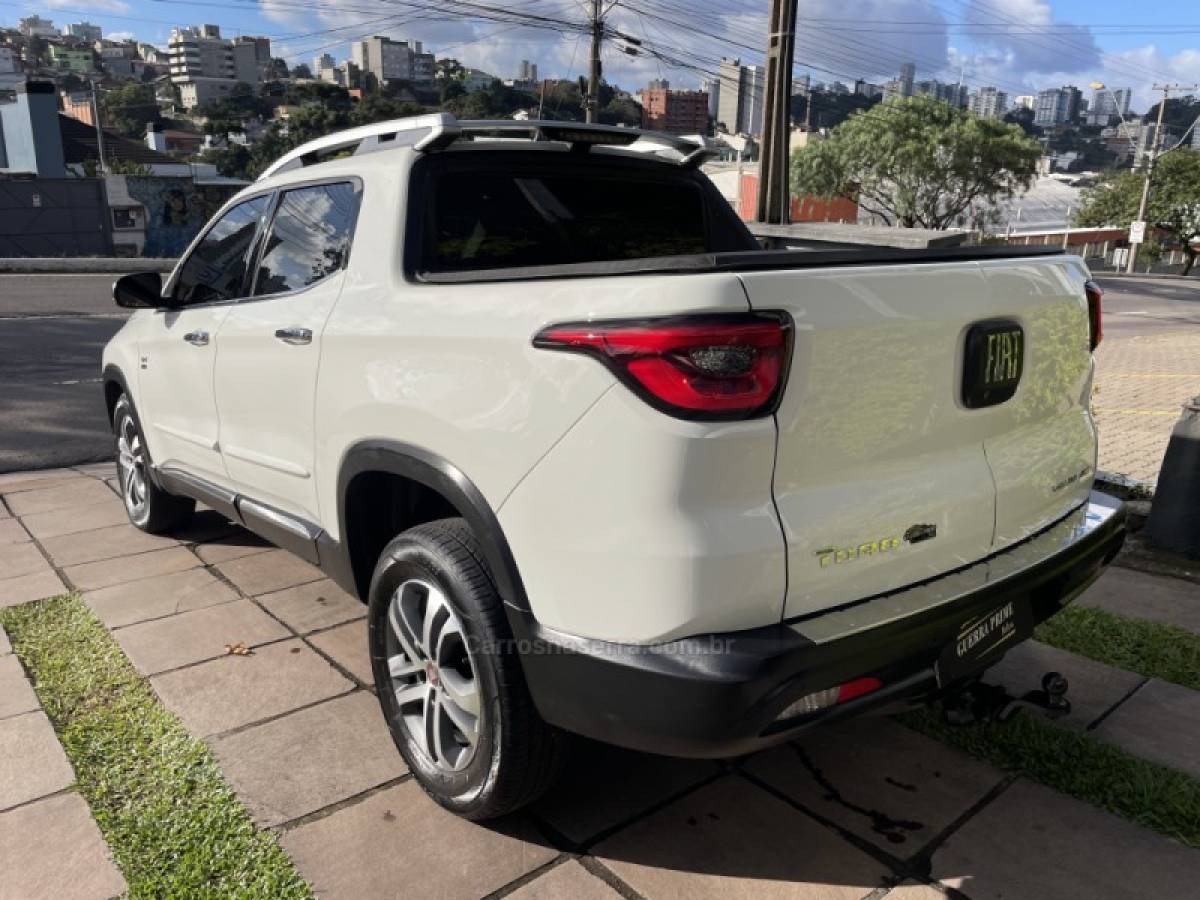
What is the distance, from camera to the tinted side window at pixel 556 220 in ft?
9.78

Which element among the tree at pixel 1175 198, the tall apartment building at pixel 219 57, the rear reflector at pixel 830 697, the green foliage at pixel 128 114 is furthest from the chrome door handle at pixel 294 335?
the tall apartment building at pixel 219 57

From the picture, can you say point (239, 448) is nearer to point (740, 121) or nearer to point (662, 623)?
point (662, 623)

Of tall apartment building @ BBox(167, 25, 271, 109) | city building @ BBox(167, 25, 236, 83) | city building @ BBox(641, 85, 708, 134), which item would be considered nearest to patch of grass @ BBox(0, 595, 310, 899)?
city building @ BBox(641, 85, 708, 134)

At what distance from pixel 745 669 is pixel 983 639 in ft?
2.75

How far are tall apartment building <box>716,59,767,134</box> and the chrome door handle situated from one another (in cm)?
789

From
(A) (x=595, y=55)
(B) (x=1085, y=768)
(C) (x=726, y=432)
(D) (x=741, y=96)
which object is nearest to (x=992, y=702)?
(B) (x=1085, y=768)

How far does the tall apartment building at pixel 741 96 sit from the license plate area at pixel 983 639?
8401mm

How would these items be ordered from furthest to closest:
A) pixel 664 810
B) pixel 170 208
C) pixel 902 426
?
pixel 170 208 < pixel 664 810 < pixel 902 426

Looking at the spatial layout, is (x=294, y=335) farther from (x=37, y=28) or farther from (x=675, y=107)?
(x=37, y=28)

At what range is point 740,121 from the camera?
60312mm

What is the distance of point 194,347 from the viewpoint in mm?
3877

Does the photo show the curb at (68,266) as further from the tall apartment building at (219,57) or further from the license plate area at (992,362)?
the tall apartment building at (219,57)

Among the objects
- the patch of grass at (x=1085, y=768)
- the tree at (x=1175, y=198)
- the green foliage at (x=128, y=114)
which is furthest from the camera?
the green foliage at (x=128, y=114)

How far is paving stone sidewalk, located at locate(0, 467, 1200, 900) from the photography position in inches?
92.6
